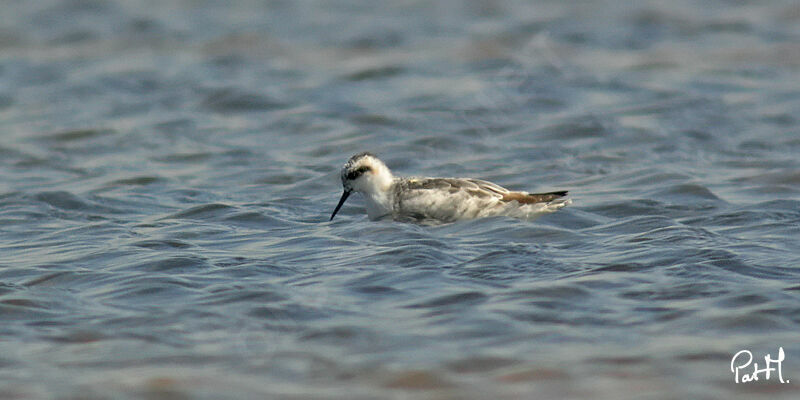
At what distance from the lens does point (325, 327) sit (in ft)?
25.4

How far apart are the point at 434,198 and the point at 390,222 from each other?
443 mm

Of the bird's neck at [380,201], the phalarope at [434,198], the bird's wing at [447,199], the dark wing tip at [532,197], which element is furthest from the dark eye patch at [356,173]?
the dark wing tip at [532,197]

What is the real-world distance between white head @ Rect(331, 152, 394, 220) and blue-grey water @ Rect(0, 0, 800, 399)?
311mm

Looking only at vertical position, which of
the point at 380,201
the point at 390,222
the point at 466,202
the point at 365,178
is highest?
the point at 365,178

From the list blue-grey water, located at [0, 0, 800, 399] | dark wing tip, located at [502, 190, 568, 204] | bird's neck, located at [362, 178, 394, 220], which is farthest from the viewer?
bird's neck, located at [362, 178, 394, 220]

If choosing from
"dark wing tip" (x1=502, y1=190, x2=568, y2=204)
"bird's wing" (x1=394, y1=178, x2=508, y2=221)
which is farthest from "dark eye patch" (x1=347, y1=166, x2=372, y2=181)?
"dark wing tip" (x1=502, y1=190, x2=568, y2=204)

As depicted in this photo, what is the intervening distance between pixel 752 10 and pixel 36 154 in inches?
481

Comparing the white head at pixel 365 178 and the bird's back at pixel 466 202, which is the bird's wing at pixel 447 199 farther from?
the white head at pixel 365 178

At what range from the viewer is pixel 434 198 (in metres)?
11.0

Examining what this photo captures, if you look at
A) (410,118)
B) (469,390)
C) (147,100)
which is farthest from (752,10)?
(469,390)

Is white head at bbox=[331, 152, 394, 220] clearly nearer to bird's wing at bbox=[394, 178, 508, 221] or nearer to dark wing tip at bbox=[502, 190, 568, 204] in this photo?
bird's wing at bbox=[394, 178, 508, 221]

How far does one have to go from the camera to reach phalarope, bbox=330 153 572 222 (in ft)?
36.0

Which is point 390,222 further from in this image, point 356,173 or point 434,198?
point 356,173

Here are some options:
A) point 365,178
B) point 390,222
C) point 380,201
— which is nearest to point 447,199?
point 390,222
